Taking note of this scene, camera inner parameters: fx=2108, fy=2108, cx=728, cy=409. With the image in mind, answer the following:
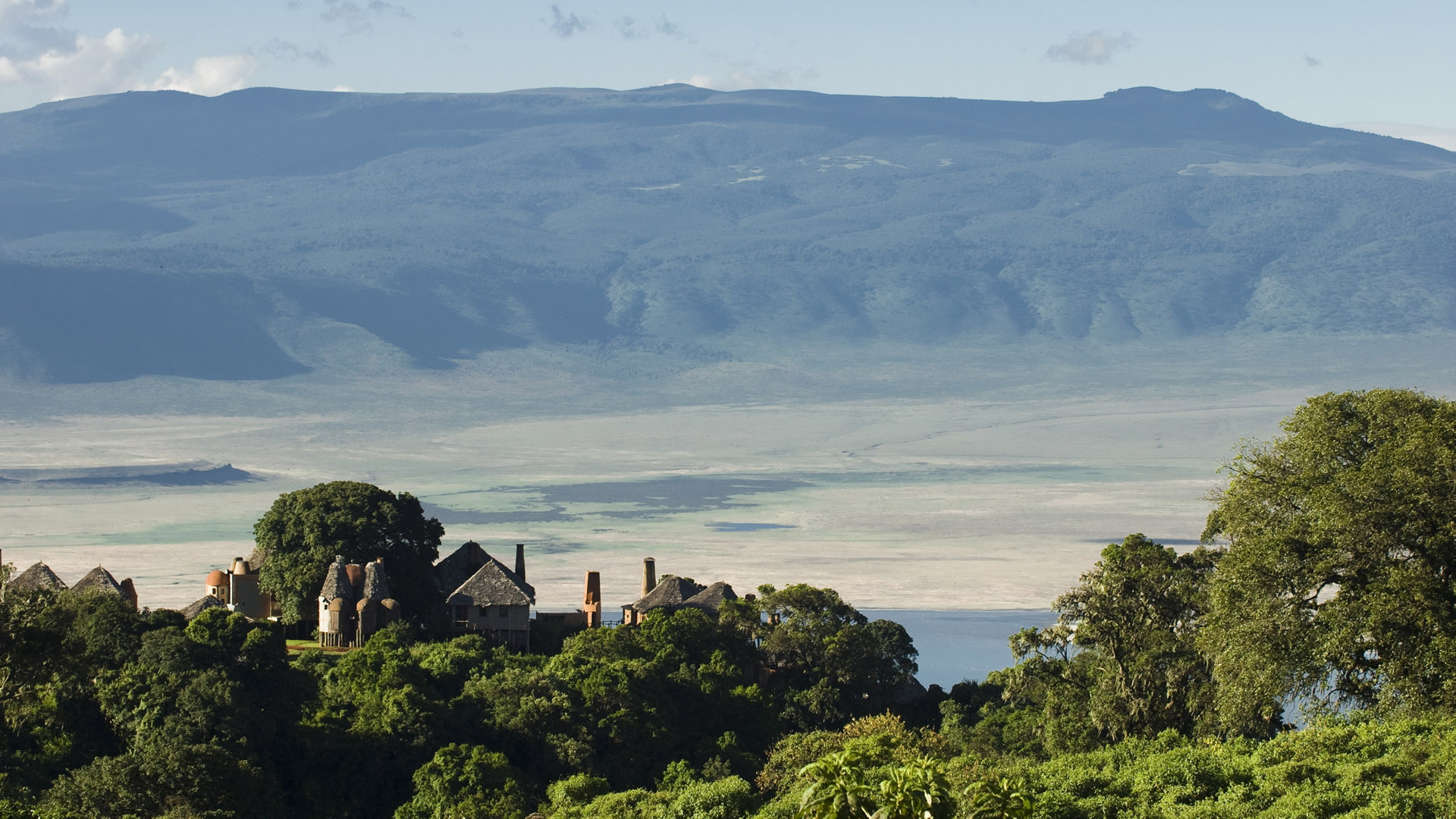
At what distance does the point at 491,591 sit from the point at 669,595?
660 cm

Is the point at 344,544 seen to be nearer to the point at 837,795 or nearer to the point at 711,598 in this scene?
the point at 711,598

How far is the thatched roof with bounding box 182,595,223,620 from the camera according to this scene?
64.4m

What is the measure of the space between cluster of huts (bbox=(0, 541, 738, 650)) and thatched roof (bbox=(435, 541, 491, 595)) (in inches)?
1.0

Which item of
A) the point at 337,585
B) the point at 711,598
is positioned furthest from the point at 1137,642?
the point at 337,585

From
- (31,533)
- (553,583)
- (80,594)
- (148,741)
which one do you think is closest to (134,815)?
(148,741)

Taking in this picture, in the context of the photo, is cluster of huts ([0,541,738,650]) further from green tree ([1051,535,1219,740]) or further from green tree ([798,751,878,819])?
green tree ([798,751,878,819])

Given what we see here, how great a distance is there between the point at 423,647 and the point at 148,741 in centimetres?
1318

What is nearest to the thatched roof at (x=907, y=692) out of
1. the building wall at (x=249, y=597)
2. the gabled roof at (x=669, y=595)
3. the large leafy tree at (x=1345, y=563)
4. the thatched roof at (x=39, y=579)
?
the gabled roof at (x=669, y=595)

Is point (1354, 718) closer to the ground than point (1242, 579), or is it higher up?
closer to the ground

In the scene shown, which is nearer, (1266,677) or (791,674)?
(1266,677)

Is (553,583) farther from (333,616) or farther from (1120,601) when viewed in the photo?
(1120,601)

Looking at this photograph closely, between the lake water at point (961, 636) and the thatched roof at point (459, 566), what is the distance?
20037 mm

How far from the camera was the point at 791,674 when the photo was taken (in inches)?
2421

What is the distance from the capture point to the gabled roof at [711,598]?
68.1m
